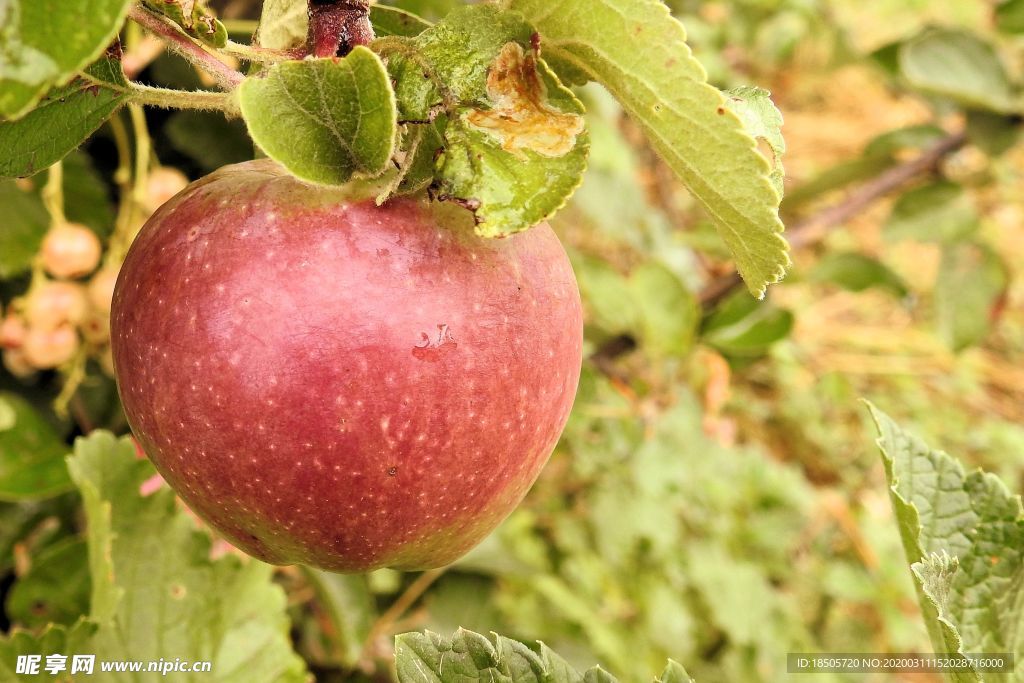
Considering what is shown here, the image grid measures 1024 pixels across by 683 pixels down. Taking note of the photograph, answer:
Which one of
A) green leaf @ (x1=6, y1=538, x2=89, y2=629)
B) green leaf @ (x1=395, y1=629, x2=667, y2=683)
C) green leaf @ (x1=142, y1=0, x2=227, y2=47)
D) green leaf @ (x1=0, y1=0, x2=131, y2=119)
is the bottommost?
green leaf @ (x1=6, y1=538, x2=89, y2=629)

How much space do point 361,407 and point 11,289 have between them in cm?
68

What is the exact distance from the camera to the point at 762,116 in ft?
1.24

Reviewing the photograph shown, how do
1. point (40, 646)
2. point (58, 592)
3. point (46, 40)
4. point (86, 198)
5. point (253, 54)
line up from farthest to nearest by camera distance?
point (86, 198) → point (58, 592) → point (40, 646) → point (253, 54) → point (46, 40)

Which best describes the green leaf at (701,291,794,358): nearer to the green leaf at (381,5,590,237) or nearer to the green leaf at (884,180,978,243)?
the green leaf at (884,180,978,243)

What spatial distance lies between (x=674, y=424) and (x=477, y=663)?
0.83 m

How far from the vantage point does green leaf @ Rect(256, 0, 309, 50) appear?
429 millimetres

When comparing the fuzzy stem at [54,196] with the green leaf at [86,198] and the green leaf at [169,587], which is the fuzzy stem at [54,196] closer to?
the green leaf at [86,198]

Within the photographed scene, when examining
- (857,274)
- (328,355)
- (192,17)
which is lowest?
(857,274)

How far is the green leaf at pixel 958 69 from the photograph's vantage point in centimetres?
110

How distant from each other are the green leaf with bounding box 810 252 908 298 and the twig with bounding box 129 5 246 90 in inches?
41.1

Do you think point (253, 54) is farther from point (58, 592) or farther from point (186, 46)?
point (58, 592)

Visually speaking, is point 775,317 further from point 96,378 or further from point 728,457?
point 96,378

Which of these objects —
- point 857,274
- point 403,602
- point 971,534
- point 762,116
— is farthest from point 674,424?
point 762,116

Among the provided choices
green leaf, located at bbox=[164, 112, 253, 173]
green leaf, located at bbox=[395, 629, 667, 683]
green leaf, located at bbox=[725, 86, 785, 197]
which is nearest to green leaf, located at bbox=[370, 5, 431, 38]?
green leaf, located at bbox=[725, 86, 785, 197]
